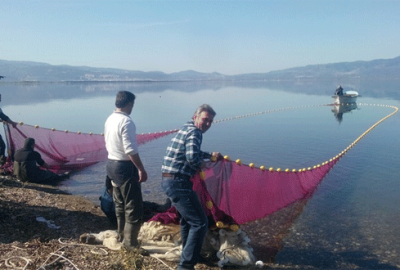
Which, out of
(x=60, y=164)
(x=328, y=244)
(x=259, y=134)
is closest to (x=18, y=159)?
(x=60, y=164)

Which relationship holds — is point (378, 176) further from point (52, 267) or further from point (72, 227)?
point (52, 267)

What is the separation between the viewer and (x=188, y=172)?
455cm

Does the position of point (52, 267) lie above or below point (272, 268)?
above

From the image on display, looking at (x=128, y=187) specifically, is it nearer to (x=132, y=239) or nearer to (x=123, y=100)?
(x=132, y=239)

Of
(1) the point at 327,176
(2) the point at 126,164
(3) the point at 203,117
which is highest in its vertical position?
(3) the point at 203,117

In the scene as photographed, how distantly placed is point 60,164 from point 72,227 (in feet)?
18.1

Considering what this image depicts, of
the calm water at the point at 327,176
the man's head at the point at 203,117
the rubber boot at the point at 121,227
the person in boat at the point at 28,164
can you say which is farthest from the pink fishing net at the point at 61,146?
the man's head at the point at 203,117

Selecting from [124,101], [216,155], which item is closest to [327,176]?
[216,155]

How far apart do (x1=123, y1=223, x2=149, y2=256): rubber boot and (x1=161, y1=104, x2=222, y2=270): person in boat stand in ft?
2.31

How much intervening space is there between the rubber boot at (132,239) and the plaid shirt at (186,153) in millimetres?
1060

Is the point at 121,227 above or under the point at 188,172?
under

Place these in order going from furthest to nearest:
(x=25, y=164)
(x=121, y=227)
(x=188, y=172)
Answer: (x=25, y=164) < (x=121, y=227) < (x=188, y=172)

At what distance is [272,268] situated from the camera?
18.6ft

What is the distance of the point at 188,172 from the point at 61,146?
8.67 metres
